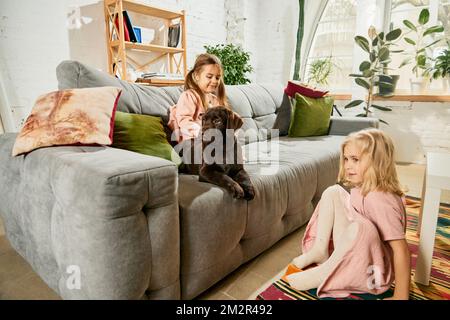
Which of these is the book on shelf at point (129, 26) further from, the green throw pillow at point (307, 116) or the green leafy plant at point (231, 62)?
the green throw pillow at point (307, 116)

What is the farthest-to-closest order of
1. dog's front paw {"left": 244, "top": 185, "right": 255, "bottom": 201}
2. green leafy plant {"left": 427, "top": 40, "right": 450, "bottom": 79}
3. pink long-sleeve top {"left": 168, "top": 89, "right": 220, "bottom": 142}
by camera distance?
green leafy plant {"left": 427, "top": 40, "right": 450, "bottom": 79}
pink long-sleeve top {"left": 168, "top": 89, "right": 220, "bottom": 142}
dog's front paw {"left": 244, "top": 185, "right": 255, "bottom": 201}

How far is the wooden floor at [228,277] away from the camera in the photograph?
1.22 metres

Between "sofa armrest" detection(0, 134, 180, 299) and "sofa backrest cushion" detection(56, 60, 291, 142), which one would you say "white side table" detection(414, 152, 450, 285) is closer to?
"sofa armrest" detection(0, 134, 180, 299)

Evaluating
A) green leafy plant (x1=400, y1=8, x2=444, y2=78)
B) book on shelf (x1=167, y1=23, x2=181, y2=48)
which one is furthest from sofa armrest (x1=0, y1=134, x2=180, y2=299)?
green leafy plant (x1=400, y1=8, x2=444, y2=78)

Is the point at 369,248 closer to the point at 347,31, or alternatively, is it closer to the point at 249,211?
the point at 249,211

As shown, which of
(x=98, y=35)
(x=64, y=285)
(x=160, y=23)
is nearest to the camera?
(x=64, y=285)

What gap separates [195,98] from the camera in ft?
5.36

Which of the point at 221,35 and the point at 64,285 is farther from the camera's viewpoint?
the point at 221,35

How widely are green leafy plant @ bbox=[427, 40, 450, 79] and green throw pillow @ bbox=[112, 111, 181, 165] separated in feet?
9.90

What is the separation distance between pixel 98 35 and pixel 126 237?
2478 millimetres

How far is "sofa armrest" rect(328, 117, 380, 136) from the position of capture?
2.50 meters

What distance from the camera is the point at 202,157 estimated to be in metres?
1.36
